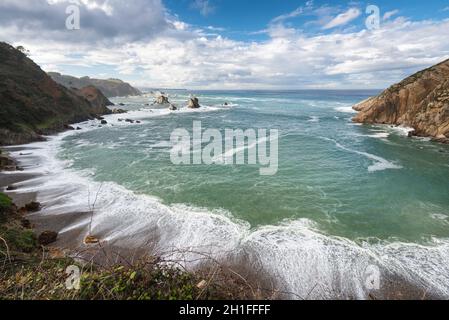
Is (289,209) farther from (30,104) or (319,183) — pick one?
(30,104)

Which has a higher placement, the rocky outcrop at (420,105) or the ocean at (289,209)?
the rocky outcrop at (420,105)

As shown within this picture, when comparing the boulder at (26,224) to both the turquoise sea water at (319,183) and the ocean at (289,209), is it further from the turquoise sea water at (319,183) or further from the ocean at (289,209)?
the turquoise sea water at (319,183)

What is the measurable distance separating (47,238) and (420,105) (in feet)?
194

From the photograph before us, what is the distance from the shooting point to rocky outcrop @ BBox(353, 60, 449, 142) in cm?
4119

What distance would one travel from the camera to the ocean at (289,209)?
40.4 feet

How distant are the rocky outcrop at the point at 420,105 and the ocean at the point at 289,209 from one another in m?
9.40

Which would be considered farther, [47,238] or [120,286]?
[47,238]

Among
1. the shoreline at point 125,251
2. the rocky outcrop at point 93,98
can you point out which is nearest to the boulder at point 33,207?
the shoreline at point 125,251

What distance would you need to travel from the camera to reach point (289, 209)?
18.0 m

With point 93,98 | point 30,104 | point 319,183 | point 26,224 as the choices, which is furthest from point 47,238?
point 93,98

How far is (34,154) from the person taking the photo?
1273 inches

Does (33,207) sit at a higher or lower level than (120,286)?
lower

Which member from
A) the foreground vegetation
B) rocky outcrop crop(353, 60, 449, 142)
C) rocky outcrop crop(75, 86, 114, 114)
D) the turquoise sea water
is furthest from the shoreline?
rocky outcrop crop(75, 86, 114, 114)

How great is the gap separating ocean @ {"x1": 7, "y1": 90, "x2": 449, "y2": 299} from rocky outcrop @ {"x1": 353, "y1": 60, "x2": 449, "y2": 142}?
30.8 ft
